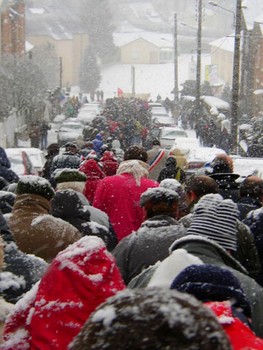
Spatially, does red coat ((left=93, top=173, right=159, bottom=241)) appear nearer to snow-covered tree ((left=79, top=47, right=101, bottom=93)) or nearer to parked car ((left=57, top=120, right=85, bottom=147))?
parked car ((left=57, top=120, right=85, bottom=147))

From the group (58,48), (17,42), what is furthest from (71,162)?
(58,48)

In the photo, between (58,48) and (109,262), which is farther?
(58,48)

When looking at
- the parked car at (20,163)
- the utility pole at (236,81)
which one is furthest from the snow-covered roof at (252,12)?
the parked car at (20,163)

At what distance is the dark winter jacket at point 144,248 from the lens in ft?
15.2

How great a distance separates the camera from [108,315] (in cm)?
168

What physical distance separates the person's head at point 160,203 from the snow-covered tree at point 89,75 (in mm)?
89018

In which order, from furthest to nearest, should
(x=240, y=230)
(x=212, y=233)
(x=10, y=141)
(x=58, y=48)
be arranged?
(x=58, y=48) → (x=10, y=141) → (x=240, y=230) → (x=212, y=233)

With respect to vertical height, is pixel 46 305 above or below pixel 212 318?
below

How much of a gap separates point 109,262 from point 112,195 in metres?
4.13

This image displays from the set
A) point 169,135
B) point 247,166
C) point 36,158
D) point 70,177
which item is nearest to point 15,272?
point 70,177

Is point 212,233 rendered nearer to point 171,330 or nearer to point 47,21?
point 171,330

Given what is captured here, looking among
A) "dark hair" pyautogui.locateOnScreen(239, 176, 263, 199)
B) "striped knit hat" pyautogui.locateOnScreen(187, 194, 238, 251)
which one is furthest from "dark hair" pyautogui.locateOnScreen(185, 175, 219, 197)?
"striped knit hat" pyautogui.locateOnScreen(187, 194, 238, 251)

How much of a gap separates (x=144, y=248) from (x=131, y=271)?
15 cm

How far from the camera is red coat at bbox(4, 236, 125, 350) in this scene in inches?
109
